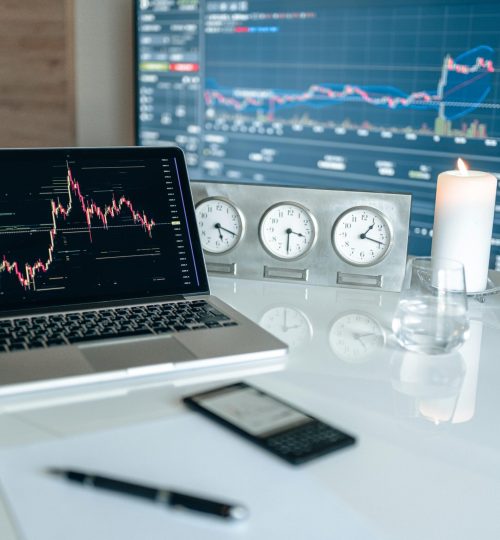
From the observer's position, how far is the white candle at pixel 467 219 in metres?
1.20

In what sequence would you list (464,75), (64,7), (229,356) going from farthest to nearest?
(64,7)
(464,75)
(229,356)

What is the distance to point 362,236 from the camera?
4.12 ft

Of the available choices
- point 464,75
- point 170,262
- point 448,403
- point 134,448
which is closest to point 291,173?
point 464,75

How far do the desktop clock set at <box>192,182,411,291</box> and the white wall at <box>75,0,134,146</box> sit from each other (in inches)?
39.2

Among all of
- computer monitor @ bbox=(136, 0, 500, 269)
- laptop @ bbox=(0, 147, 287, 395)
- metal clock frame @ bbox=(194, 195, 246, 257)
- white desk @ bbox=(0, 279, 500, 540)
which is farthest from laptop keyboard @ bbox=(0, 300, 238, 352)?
computer monitor @ bbox=(136, 0, 500, 269)

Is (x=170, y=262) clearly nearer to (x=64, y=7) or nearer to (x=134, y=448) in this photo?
(x=134, y=448)

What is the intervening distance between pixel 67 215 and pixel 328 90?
870 millimetres

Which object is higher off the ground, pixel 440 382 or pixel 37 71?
pixel 37 71

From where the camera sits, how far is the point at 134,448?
0.73m

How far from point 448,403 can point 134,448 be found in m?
0.33

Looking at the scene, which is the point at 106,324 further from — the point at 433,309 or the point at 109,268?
the point at 433,309

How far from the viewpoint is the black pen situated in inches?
24.8

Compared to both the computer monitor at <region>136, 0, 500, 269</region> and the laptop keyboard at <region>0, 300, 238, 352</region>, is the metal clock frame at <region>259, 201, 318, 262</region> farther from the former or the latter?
the computer monitor at <region>136, 0, 500, 269</region>

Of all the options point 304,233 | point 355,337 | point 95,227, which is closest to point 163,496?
point 355,337
